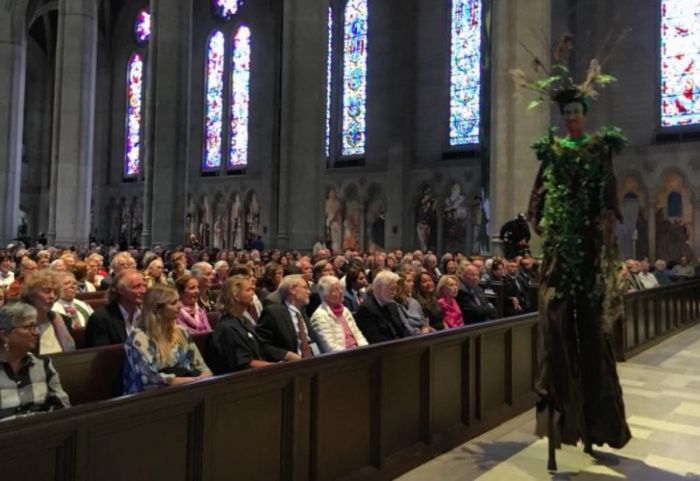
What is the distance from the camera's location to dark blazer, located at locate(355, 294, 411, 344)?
5832mm

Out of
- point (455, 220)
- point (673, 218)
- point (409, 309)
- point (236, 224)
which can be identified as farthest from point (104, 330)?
point (236, 224)

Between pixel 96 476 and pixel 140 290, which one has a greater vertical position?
pixel 140 290

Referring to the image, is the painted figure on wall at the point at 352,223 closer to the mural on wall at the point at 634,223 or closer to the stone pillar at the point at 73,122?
the mural on wall at the point at 634,223

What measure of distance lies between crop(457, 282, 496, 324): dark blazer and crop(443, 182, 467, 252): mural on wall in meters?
16.4

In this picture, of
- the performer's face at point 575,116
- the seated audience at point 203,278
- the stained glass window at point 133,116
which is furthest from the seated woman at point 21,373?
the stained glass window at point 133,116

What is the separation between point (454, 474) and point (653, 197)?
1804 cm

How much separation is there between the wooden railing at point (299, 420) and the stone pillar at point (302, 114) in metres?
7.89

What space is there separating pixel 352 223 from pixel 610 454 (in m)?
21.6

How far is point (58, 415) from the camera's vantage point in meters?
2.47

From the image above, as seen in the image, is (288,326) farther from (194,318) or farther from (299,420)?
(299,420)

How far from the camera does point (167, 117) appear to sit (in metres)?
17.2

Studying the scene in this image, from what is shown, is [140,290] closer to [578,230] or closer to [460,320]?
[578,230]

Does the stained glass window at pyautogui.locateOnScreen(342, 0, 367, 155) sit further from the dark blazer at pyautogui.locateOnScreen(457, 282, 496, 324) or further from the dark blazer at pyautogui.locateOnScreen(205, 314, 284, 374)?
the dark blazer at pyautogui.locateOnScreen(205, 314, 284, 374)

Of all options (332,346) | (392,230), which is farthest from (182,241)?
(332,346)
